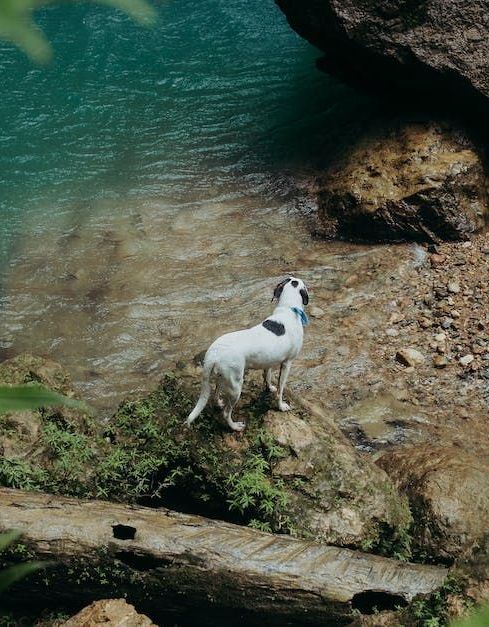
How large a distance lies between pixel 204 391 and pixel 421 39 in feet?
19.6

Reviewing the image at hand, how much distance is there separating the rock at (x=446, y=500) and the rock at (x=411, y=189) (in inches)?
135

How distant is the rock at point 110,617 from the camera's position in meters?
3.64

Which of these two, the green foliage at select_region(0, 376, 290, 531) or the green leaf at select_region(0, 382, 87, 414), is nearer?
the green leaf at select_region(0, 382, 87, 414)

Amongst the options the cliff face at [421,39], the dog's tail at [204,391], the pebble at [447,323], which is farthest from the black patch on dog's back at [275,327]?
the cliff face at [421,39]

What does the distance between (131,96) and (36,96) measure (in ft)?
5.70

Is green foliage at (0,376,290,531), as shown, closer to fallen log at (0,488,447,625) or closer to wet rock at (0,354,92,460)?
wet rock at (0,354,92,460)

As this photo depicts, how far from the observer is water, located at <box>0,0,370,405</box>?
7.69m

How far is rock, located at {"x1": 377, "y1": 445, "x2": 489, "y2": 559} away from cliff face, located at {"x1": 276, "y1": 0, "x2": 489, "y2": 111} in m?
5.30

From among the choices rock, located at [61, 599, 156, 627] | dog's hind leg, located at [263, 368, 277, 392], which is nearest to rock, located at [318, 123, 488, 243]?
dog's hind leg, located at [263, 368, 277, 392]

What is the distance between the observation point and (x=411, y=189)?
8430 mm

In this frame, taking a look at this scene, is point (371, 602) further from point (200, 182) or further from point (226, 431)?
point (200, 182)

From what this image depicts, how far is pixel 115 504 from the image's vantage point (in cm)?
441

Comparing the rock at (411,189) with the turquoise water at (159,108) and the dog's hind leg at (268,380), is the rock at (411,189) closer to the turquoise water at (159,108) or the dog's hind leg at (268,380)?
the turquoise water at (159,108)

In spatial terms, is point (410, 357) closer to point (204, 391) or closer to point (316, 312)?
point (316, 312)
